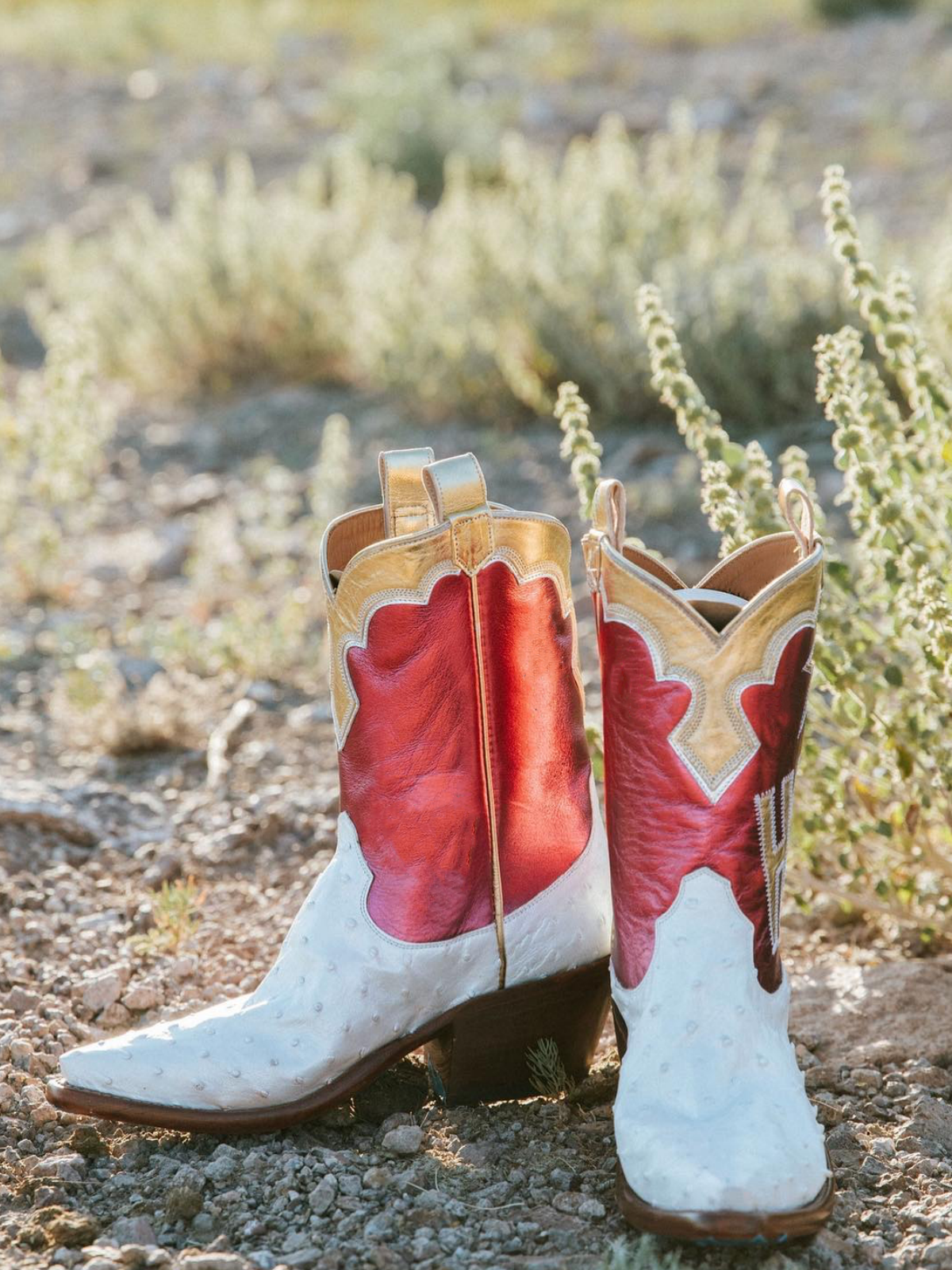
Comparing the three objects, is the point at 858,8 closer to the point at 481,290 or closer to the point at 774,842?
the point at 481,290

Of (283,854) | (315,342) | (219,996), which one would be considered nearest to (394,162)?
(315,342)

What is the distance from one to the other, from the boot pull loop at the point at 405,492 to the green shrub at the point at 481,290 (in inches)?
110

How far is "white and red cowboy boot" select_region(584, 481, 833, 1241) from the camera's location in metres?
1.53

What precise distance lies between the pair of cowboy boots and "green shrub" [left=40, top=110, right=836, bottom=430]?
9.39 ft

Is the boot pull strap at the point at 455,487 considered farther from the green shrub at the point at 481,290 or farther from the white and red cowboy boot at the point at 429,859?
the green shrub at the point at 481,290

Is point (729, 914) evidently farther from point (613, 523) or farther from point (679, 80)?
point (679, 80)

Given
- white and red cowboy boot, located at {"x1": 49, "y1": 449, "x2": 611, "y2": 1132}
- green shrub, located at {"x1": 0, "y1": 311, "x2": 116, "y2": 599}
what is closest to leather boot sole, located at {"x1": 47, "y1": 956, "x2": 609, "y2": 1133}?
white and red cowboy boot, located at {"x1": 49, "y1": 449, "x2": 611, "y2": 1132}

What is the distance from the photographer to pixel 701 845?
1.62 meters

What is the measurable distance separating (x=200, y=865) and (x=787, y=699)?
1322mm

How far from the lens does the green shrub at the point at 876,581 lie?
185 cm

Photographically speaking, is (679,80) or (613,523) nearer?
(613,523)

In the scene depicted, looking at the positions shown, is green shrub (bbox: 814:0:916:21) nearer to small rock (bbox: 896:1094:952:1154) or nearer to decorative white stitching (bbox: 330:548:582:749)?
decorative white stitching (bbox: 330:548:582:749)

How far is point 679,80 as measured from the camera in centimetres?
986

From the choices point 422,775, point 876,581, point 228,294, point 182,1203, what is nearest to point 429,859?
point 422,775
